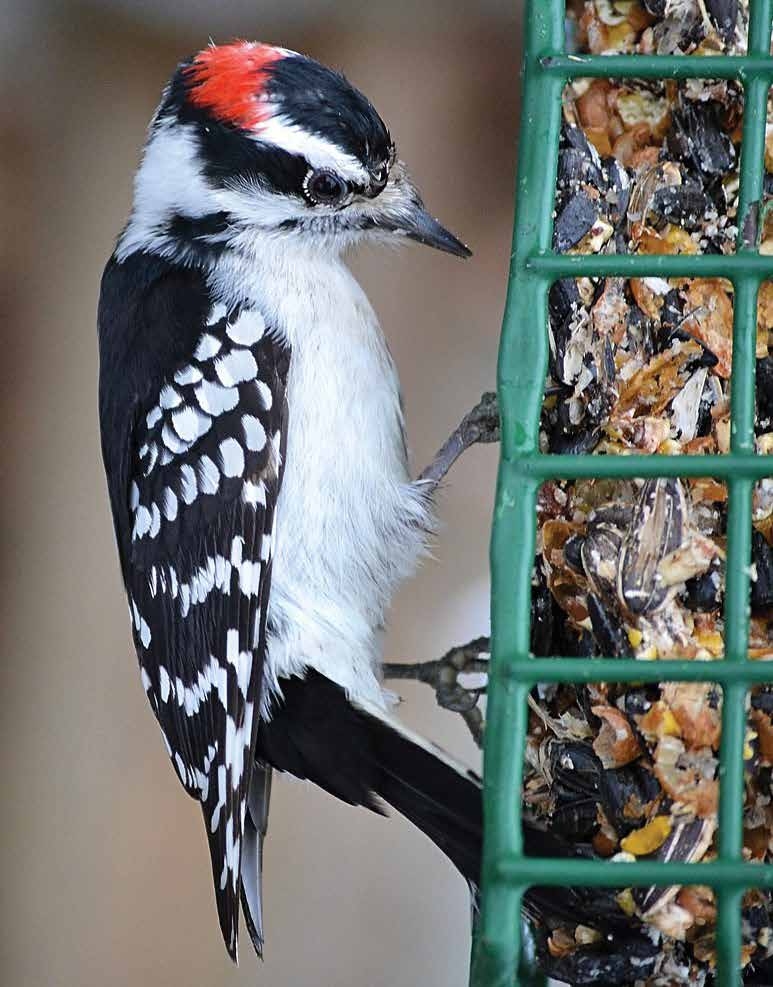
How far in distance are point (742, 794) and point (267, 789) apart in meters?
0.94

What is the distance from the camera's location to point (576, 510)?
1549 mm

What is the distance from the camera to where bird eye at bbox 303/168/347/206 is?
1931 millimetres

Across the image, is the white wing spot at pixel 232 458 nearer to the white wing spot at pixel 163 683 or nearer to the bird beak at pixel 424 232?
the white wing spot at pixel 163 683

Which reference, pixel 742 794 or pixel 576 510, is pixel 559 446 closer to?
pixel 576 510

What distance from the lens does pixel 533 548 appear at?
1.32 metres

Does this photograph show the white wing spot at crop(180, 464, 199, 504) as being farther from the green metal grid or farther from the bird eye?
the green metal grid

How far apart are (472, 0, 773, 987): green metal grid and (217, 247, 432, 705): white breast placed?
0.60 meters

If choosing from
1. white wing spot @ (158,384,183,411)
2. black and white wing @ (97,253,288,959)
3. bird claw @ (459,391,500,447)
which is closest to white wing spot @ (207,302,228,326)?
black and white wing @ (97,253,288,959)

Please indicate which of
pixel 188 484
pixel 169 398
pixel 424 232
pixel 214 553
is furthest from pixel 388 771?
pixel 424 232

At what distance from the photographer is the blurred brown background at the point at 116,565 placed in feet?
9.08

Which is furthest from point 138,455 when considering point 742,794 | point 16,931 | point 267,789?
point 16,931

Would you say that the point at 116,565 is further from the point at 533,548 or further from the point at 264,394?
Answer: the point at 533,548

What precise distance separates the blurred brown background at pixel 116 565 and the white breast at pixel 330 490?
74 centimetres

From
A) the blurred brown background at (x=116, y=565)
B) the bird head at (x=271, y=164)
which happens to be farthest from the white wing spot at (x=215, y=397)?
the blurred brown background at (x=116, y=565)
